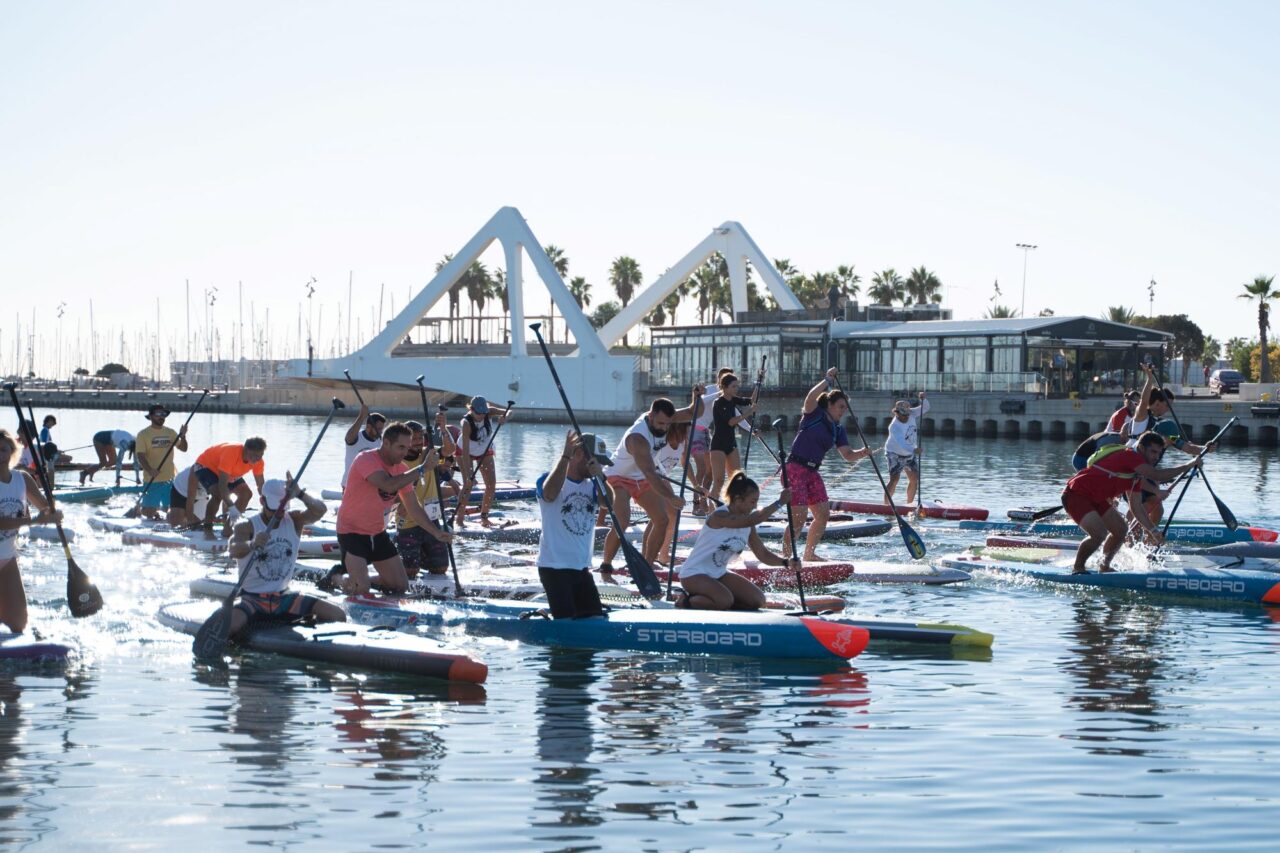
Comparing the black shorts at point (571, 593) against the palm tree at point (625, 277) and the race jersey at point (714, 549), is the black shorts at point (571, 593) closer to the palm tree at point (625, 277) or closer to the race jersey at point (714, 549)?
the race jersey at point (714, 549)

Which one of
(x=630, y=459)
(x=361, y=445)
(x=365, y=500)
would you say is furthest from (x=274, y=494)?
(x=361, y=445)

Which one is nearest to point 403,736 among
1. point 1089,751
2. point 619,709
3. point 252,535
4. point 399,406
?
point 619,709

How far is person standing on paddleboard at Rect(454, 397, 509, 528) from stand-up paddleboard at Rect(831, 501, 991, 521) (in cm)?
608

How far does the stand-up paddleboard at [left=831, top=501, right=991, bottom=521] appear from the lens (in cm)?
2438

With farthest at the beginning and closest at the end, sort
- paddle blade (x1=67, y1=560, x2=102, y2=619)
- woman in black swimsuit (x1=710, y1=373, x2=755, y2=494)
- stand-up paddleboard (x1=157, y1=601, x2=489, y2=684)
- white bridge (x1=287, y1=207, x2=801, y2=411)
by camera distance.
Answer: white bridge (x1=287, y1=207, x2=801, y2=411)
woman in black swimsuit (x1=710, y1=373, x2=755, y2=494)
paddle blade (x1=67, y1=560, x2=102, y2=619)
stand-up paddleboard (x1=157, y1=601, x2=489, y2=684)

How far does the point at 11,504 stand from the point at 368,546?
11.0ft

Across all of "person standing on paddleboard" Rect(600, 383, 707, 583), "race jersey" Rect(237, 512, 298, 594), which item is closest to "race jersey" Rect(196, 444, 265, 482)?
"person standing on paddleboard" Rect(600, 383, 707, 583)

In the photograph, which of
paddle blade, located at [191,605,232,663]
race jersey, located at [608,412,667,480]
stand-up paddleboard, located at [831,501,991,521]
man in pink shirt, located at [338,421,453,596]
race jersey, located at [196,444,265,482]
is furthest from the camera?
stand-up paddleboard, located at [831,501,991,521]

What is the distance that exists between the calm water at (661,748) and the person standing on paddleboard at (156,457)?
8.21m

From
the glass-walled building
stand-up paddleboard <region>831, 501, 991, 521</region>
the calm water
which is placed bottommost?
the calm water

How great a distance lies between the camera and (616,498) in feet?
53.8

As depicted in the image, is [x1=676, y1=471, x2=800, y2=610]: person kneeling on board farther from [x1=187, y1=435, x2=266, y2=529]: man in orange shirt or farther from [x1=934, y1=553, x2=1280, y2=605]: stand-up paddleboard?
[x1=187, y1=435, x2=266, y2=529]: man in orange shirt

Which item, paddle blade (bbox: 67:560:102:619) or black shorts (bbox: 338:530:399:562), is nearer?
paddle blade (bbox: 67:560:102:619)

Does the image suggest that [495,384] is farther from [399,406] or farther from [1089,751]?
[1089,751]
